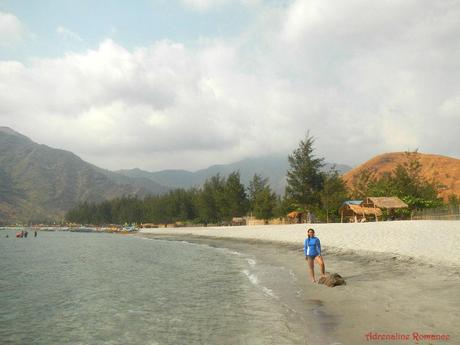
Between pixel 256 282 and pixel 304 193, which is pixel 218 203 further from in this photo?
pixel 256 282

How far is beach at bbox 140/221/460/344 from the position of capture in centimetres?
887

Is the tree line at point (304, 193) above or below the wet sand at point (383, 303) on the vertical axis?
above

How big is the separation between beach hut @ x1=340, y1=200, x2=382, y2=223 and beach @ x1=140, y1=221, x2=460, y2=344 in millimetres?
28815

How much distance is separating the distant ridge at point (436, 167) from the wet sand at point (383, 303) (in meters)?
98.1

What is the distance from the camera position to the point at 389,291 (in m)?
13.4

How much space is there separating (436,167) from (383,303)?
151 m

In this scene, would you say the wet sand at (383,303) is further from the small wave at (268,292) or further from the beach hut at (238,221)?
the beach hut at (238,221)

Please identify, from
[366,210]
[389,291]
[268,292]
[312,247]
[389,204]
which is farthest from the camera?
[366,210]

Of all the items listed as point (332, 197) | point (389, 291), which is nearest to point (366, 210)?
point (332, 197)

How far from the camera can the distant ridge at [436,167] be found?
400 ft

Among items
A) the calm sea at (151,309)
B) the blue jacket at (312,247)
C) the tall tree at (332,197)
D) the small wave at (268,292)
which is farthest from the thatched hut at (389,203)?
the small wave at (268,292)

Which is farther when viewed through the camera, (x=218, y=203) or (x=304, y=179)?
(x=218, y=203)

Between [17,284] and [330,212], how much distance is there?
50.0m

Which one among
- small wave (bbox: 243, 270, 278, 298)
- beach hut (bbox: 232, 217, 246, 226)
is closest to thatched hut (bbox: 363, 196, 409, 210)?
small wave (bbox: 243, 270, 278, 298)
